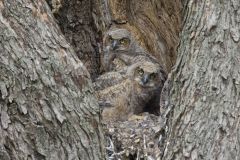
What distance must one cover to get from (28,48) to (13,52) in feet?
0.32

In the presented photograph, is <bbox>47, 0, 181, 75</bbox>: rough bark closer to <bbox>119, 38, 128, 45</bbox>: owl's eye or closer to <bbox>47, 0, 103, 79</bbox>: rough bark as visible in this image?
<bbox>47, 0, 103, 79</bbox>: rough bark

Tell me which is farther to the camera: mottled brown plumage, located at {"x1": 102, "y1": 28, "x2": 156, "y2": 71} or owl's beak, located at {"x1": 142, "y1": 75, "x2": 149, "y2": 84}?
mottled brown plumage, located at {"x1": 102, "y1": 28, "x2": 156, "y2": 71}

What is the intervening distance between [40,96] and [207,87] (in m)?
1.05

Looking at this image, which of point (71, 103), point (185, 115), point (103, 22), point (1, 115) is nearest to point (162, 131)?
point (185, 115)

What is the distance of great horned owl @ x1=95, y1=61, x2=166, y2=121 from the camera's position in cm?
610

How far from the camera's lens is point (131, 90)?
20.8 ft

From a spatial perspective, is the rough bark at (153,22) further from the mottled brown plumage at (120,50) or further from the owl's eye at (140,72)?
the owl's eye at (140,72)

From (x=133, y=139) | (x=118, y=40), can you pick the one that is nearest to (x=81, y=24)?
(x=118, y=40)

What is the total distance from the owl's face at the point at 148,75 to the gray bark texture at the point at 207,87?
2.11 meters

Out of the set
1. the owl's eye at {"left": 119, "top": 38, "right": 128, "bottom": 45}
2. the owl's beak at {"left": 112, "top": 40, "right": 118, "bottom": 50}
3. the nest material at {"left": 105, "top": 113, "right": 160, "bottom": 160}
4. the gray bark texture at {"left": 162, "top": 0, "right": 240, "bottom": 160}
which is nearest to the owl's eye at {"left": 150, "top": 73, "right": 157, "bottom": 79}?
the nest material at {"left": 105, "top": 113, "right": 160, "bottom": 160}

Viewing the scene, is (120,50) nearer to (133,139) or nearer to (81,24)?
(81,24)

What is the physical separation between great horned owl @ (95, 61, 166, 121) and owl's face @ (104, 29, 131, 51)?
67cm

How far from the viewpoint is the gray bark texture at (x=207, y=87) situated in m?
3.94

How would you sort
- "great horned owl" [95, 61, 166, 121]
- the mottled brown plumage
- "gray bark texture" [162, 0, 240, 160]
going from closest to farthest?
1. "gray bark texture" [162, 0, 240, 160]
2. "great horned owl" [95, 61, 166, 121]
3. the mottled brown plumage
